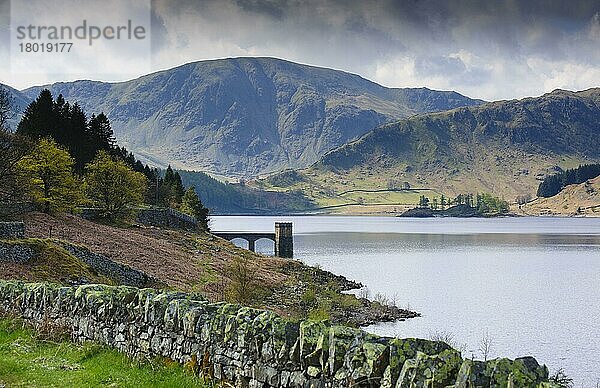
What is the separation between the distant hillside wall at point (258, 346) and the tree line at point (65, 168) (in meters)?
37.5

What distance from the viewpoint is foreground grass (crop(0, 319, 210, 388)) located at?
12.2 meters

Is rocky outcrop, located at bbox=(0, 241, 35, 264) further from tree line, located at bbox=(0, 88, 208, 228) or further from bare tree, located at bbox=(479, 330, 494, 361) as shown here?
bare tree, located at bbox=(479, 330, 494, 361)

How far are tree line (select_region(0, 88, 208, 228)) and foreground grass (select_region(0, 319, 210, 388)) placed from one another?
36.5 meters

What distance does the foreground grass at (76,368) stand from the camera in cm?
1218

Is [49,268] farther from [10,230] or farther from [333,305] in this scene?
[333,305]

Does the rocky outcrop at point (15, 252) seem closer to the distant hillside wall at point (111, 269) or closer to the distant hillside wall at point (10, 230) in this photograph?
the distant hillside wall at point (10, 230)

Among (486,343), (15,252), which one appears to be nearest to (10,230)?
(15,252)

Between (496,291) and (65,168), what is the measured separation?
46.3 meters

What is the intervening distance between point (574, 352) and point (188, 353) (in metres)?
36.8

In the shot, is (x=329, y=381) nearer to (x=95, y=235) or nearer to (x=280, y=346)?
(x=280, y=346)

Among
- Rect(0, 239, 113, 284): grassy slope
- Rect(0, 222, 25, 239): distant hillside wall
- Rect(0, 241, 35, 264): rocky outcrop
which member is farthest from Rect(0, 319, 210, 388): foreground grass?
Rect(0, 222, 25, 239): distant hillside wall

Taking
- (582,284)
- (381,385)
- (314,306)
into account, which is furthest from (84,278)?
(582,284)

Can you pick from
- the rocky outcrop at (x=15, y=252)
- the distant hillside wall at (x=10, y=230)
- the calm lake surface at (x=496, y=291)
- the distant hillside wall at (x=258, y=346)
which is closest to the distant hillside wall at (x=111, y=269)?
the distant hillside wall at (x=10, y=230)

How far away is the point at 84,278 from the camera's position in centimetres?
3416
